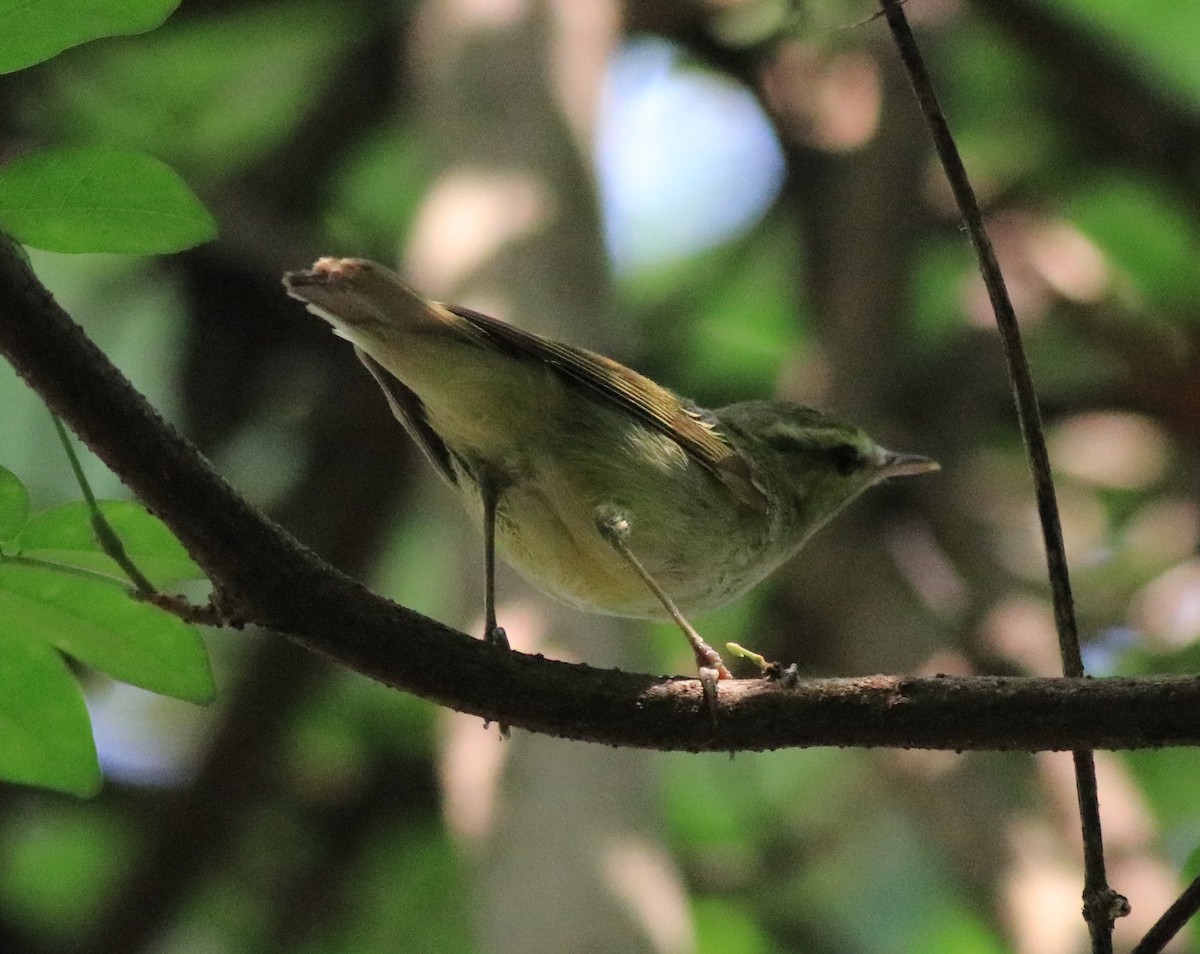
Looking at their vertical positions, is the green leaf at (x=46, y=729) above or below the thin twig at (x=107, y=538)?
below

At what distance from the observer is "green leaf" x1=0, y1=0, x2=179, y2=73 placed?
1.51 m

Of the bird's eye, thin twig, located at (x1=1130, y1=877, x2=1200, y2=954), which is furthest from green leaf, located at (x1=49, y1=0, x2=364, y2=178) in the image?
thin twig, located at (x1=1130, y1=877, x2=1200, y2=954)

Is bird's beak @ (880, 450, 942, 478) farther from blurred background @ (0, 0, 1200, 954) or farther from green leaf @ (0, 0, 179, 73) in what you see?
green leaf @ (0, 0, 179, 73)

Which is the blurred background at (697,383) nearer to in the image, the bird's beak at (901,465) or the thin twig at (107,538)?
the bird's beak at (901,465)

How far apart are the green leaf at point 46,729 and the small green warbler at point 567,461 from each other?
977mm

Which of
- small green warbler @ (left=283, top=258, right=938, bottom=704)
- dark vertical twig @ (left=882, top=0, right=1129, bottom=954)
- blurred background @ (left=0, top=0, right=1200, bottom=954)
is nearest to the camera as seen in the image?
dark vertical twig @ (left=882, top=0, right=1129, bottom=954)

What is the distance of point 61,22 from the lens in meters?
1.52

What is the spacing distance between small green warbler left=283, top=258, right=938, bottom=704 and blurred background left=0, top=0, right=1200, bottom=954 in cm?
104

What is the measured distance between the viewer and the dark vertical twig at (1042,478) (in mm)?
1899

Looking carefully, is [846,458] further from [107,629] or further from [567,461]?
[107,629]

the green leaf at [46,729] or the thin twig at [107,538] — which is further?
the green leaf at [46,729]

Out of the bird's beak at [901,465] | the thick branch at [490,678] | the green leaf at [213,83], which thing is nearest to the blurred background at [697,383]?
the green leaf at [213,83]

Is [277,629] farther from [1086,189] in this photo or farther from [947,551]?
[1086,189]

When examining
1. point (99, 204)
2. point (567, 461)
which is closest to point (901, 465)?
point (567, 461)
